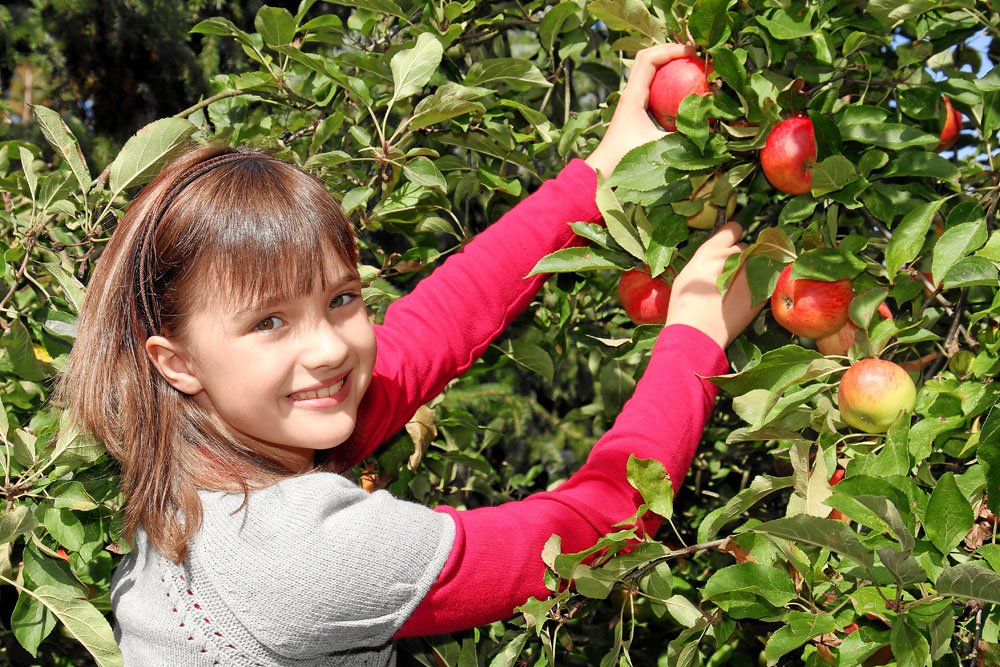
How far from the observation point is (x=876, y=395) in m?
1.20

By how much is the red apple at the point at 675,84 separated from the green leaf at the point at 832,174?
0.63 feet

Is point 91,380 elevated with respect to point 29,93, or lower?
elevated

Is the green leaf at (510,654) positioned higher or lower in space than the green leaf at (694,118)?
lower

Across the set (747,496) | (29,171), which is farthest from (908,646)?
(29,171)

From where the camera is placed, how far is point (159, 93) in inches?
148

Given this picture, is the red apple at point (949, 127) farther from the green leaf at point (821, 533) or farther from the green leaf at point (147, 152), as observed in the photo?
the green leaf at point (147, 152)

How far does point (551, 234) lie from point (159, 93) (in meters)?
2.67

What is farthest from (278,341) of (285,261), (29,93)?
(29,93)

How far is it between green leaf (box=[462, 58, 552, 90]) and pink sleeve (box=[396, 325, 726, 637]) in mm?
490

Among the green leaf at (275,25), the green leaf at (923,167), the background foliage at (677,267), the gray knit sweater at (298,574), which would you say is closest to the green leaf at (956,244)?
the background foliage at (677,267)

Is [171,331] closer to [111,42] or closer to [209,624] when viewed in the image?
[209,624]

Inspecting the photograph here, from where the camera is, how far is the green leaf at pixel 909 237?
3.97 feet

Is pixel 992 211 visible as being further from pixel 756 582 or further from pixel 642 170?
pixel 756 582

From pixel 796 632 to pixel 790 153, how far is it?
57 cm
